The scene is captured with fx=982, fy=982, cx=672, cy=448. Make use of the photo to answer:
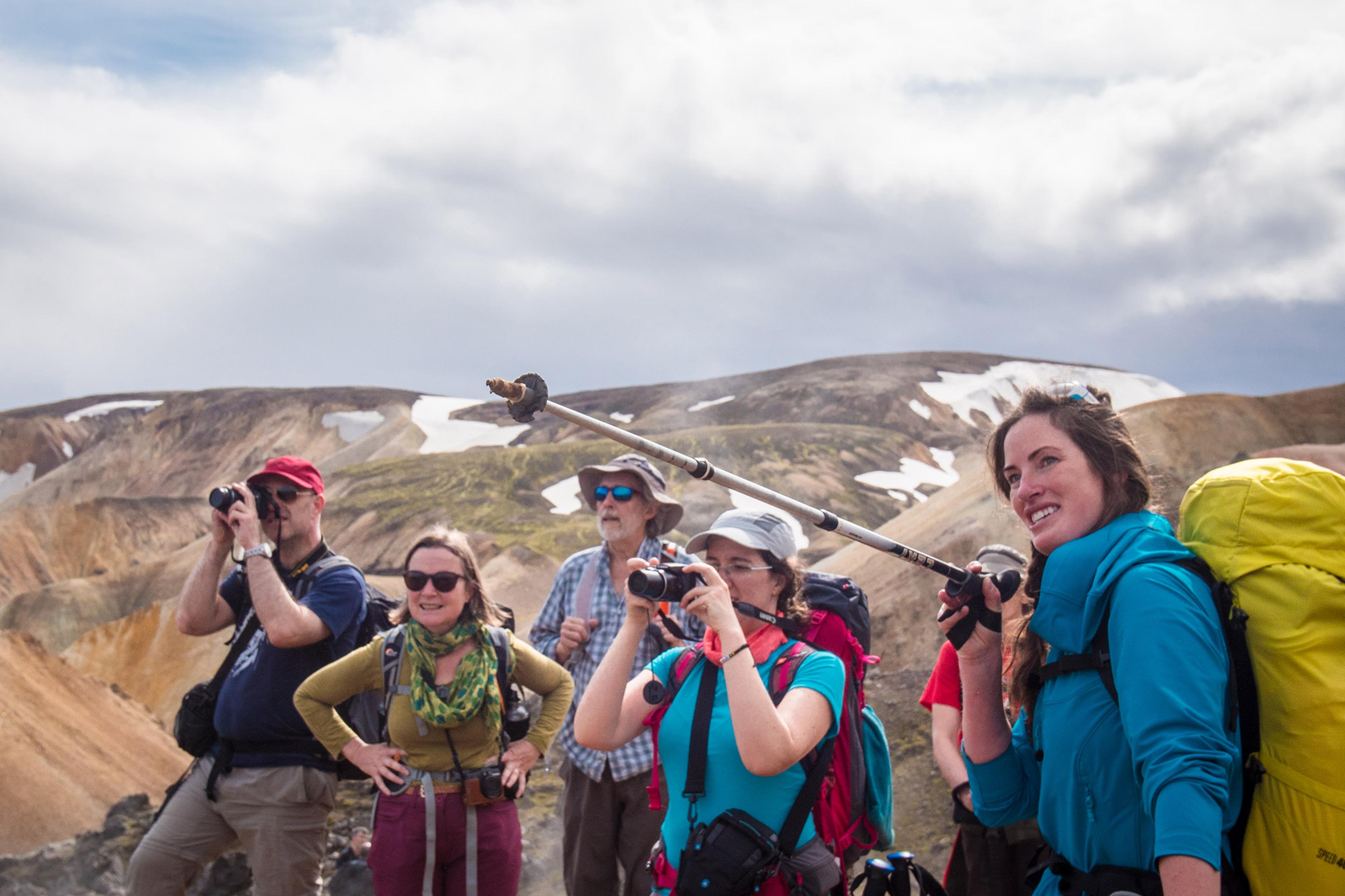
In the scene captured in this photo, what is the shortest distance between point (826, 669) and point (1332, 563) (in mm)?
1426

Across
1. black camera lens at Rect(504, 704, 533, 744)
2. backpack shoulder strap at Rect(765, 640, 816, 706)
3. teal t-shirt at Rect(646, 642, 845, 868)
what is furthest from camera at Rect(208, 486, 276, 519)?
backpack shoulder strap at Rect(765, 640, 816, 706)

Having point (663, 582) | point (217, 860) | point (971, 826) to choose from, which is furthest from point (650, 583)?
point (217, 860)

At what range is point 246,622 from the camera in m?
4.45

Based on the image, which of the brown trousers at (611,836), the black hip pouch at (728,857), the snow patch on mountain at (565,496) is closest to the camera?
the black hip pouch at (728,857)

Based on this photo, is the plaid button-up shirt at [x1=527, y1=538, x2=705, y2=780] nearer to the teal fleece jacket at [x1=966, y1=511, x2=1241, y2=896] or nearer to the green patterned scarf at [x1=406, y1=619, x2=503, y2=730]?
the green patterned scarf at [x1=406, y1=619, x2=503, y2=730]

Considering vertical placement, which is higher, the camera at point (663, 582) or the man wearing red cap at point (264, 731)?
the camera at point (663, 582)

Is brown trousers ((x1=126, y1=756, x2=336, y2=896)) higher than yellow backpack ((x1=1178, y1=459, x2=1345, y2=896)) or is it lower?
lower

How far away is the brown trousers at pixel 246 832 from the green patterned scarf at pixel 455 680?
737 millimetres

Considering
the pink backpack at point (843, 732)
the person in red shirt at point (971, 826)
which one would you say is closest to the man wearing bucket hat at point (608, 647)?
the pink backpack at point (843, 732)

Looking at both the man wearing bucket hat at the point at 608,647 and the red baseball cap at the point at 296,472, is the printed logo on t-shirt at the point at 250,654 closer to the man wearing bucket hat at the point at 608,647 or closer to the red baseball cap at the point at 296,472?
the red baseball cap at the point at 296,472

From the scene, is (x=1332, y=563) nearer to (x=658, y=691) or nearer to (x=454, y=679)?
(x=658, y=691)

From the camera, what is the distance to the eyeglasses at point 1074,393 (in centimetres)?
238

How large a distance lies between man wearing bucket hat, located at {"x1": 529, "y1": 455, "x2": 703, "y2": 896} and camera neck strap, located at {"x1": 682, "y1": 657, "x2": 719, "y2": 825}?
2.60 ft

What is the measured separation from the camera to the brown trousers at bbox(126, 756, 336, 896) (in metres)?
4.00
